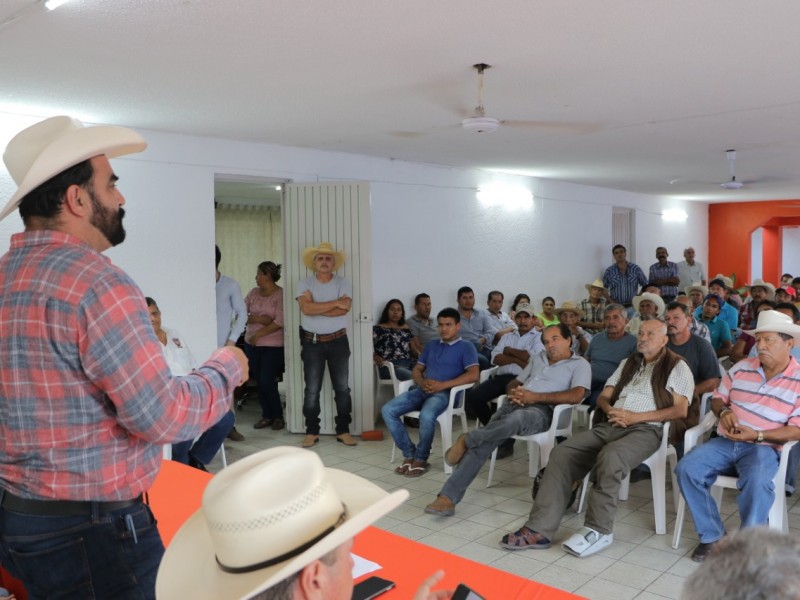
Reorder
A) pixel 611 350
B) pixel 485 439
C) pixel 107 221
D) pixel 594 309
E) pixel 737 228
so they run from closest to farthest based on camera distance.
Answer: pixel 107 221 < pixel 485 439 < pixel 611 350 < pixel 594 309 < pixel 737 228

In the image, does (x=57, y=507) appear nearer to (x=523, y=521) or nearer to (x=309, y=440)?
(x=523, y=521)

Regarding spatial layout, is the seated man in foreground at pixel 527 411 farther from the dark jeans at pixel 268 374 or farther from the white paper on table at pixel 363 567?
the dark jeans at pixel 268 374

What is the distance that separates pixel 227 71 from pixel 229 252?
18.2ft

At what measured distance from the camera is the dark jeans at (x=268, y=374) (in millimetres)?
6426

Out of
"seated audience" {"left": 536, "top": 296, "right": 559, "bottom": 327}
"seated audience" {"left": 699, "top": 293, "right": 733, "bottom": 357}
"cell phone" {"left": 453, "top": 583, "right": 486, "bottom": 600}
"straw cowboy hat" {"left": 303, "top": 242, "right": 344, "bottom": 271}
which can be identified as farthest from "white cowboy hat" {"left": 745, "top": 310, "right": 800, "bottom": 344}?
"seated audience" {"left": 536, "top": 296, "right": 559, "bottom": 327}

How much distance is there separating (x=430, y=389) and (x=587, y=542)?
1.80 meters

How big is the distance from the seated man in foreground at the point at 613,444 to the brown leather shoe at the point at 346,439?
7.22ft

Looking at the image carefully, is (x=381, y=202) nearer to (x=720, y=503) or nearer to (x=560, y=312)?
(x=560, y=312)

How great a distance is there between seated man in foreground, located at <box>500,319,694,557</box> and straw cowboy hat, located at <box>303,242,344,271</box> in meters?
2.58

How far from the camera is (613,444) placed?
149 inches

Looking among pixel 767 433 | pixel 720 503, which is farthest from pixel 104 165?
pixel 720 503

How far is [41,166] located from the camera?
1.41 metres

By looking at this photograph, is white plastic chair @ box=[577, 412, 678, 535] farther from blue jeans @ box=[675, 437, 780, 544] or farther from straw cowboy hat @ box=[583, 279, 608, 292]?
straw cowboy hat @ box=[583, 279, 608, 292]

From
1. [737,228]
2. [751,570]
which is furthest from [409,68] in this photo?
[737,228]
